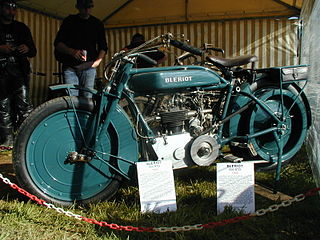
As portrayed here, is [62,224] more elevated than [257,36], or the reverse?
[257,36]

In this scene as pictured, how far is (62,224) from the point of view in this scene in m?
2.52

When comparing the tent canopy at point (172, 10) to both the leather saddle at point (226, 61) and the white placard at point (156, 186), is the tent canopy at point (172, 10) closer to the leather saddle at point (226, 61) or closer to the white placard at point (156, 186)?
the leather saddle at point (226, 61)

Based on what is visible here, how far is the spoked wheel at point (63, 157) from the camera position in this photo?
8.64ft

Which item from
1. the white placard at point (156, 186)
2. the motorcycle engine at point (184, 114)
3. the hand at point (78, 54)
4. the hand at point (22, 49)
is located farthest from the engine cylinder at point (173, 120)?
the hand at point (22, 49)

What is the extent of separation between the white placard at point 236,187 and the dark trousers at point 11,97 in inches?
136

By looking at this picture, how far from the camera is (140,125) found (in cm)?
296

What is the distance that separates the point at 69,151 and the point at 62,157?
0.07 metres

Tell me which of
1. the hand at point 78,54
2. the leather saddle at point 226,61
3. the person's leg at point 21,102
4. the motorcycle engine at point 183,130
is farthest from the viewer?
the person's leg at point 21,102

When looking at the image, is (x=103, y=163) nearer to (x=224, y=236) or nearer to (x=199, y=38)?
(x=224, y=236)

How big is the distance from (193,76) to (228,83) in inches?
14.8

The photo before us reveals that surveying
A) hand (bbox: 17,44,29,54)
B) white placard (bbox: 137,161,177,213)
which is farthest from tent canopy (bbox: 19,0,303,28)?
white placard (bbox: 137,161,177,213)

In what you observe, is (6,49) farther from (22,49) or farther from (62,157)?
(62,157)

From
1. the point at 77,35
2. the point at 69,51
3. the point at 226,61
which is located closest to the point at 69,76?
the point at 69,51

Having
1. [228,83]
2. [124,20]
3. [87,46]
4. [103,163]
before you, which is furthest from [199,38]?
[103,163]
